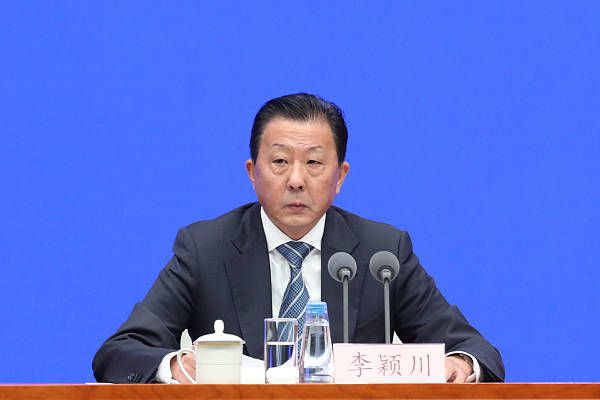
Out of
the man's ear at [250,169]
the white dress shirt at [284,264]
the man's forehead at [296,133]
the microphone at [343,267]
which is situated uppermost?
the man's forehead at [296,133]

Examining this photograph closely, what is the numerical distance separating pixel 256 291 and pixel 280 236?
17 centimetres

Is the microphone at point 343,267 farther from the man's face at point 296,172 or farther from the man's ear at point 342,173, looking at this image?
the man's ear at point 342,173

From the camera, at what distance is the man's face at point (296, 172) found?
255 centimetres

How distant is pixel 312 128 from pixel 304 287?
1.40 feet

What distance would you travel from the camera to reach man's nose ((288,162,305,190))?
252 cm

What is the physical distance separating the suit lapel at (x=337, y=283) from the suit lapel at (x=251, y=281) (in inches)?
6.1

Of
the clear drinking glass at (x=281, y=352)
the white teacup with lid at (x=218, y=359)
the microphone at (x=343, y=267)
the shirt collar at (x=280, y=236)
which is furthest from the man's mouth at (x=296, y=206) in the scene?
the white teacup with lid at (x=218, y=359)

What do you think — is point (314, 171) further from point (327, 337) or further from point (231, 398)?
point (231, 398)

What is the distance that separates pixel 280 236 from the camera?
265 cm

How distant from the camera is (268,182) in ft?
8.38

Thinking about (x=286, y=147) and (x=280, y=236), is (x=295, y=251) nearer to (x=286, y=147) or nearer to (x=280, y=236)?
(x=280, y=236)

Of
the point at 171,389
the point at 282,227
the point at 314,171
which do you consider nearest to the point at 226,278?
the point at 282,227

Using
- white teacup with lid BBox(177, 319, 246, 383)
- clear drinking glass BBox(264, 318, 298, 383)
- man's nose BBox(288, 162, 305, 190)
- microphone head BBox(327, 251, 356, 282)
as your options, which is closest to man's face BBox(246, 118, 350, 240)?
man's nose BBox(288, 162, 305, 190)

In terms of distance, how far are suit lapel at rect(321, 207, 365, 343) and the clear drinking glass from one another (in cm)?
57
